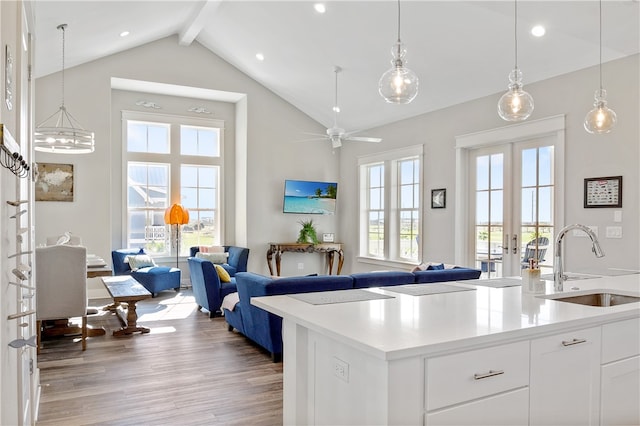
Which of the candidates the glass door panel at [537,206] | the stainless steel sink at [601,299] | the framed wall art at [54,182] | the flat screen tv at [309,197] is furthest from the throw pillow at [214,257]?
the stainless steel sink at [601,299]

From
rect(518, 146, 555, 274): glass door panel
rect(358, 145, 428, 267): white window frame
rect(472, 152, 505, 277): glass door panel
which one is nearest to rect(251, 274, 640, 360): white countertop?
rect(518, 146, 555, 274): glass door panel

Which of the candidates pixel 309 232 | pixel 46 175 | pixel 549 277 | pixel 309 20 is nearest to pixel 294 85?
pixel 309 20

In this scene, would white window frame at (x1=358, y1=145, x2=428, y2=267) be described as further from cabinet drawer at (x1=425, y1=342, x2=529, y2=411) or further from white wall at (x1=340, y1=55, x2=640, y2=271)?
cabinet drawer at (x1=425, y1=342, x2=529, y2=411)

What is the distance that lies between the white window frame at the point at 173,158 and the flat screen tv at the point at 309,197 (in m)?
1.34

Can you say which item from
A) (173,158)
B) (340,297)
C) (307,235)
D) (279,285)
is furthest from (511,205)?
(173,158)

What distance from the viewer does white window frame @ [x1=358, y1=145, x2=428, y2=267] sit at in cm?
750

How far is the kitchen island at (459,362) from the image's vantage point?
153 cm

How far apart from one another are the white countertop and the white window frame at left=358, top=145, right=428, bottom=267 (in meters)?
5.02

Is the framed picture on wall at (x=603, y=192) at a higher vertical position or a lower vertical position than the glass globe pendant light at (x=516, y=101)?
lower

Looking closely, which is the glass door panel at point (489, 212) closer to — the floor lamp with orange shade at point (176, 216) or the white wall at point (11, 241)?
the floor lamp with orange shade at point (176, 216)

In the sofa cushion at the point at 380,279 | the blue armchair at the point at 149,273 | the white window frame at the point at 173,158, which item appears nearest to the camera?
the sofa cushion at the point at 380,279

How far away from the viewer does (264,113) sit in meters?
8.86

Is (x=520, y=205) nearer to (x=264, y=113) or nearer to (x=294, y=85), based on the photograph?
(x=294, y=85)

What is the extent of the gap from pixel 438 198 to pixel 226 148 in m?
4.30
